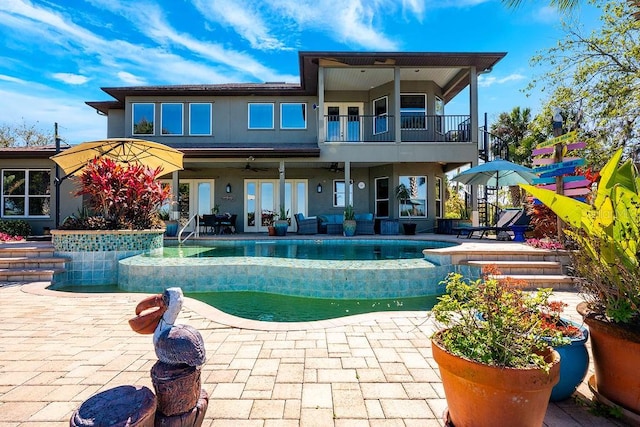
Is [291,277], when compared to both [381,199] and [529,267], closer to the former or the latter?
[529,267]

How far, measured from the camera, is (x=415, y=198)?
1352 cm

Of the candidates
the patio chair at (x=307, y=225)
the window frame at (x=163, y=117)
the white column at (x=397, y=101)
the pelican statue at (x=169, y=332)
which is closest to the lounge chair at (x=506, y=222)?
the white column at (x=397, y=101)

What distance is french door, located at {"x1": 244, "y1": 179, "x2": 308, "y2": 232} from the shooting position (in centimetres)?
1423

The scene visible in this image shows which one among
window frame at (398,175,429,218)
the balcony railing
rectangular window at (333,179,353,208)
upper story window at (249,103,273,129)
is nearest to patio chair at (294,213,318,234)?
rectangular window at (333,179,353,208)

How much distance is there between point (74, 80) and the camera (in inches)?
846

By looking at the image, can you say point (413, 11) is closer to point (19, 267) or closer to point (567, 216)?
point (567, 216)

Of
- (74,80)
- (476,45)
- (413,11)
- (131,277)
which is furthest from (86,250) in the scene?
(74,80)

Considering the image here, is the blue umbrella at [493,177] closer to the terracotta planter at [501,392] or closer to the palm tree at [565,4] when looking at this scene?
the palm tree at [565,4]

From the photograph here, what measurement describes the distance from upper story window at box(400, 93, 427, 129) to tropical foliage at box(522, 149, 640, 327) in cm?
1210

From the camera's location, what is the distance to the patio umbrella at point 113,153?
302 inches

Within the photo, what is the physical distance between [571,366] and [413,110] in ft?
42.8

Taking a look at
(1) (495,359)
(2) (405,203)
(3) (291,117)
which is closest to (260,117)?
(3) (291,117)

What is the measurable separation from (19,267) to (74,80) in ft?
68.6

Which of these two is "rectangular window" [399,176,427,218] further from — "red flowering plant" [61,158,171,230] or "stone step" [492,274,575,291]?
"red flowering plant" [61,158,171,230]
